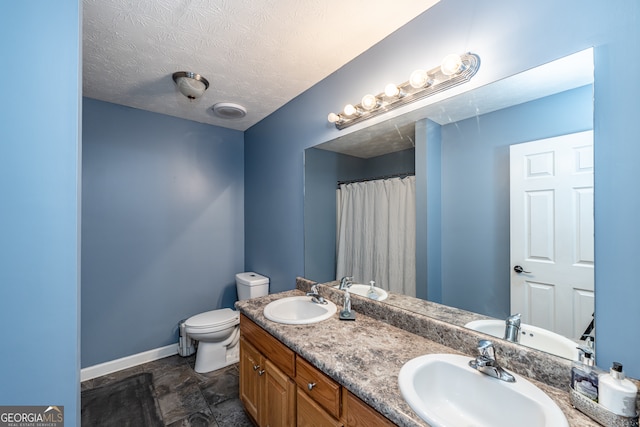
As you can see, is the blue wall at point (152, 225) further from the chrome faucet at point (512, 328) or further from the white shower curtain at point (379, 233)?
the chrome faucet at point (512, 328)

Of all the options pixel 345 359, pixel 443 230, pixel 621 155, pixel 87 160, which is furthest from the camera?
pixel 87 160

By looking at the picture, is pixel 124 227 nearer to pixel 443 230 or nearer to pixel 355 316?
pixel 355 316

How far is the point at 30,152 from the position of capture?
0.85m

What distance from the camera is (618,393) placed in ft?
2.19

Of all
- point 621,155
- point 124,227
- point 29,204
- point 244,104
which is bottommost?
point 124,227

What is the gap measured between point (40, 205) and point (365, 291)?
4.99ft

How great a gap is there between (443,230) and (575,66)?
0.76 metres

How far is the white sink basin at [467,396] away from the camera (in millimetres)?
752

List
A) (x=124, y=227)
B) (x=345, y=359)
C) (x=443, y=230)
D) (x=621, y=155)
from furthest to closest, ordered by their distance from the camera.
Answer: (x=124, y=227), (x=443, y=230), (x=345, y=359), (x=621, y=155)

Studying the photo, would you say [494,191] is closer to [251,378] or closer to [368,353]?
[368,353]

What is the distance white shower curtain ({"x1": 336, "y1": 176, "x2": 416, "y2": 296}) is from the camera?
145 centimetres

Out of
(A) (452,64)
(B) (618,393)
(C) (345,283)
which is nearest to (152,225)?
(C) (345,283)

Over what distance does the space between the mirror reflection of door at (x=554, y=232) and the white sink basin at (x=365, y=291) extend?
625 millimetres

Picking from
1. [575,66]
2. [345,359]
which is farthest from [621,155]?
[345,359]
